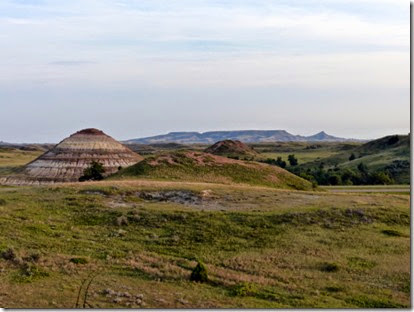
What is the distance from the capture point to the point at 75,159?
94.9 m

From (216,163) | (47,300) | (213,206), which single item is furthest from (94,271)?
(216,163)

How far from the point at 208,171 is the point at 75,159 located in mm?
37574

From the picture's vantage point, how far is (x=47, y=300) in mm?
22625

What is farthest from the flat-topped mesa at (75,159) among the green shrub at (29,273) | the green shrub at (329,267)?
the green shrub at (329,267)

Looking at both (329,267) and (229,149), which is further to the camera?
(229,149)

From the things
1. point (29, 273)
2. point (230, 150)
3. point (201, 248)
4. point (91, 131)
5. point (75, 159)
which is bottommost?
point (201, 248)

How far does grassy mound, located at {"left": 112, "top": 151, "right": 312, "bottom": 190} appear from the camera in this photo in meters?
64.2

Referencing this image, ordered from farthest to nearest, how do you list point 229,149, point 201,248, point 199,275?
point 229,149
point 201,248
point 199,275

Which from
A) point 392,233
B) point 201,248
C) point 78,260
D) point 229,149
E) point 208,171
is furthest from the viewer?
point 229,149

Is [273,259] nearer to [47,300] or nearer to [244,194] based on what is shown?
[47,300]

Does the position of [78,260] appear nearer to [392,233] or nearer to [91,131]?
[392,233]

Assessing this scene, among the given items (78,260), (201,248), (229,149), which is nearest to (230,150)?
(229,149)

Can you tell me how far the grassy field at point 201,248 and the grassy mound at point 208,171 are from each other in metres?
14.4

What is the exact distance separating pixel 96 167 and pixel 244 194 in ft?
112
